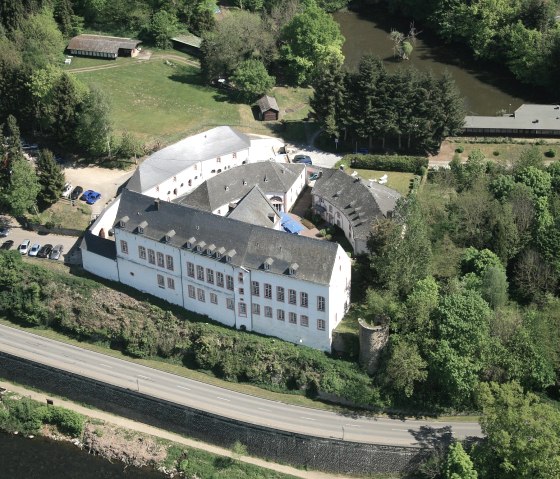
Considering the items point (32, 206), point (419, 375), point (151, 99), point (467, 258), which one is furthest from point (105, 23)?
point (419, 375)

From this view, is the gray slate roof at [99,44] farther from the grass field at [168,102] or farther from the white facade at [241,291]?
the white facade at [241,291]

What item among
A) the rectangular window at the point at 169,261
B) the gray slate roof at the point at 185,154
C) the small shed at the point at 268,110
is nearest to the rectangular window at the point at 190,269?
the rectangular window at the point at 169,261

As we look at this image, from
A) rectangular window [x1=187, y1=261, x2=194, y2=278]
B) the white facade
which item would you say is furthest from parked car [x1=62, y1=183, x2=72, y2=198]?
rectangular window [x1=187, y1=261, x2=194, y2=278]

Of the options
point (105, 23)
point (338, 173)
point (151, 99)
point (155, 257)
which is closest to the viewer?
point (155, 257)

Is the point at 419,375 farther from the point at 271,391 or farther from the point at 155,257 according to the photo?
the point at 155,257

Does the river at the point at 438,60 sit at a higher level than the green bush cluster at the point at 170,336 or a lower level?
higher

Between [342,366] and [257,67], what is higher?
[257,67]

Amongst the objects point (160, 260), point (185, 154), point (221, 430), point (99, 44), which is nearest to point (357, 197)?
point (185, 154)
